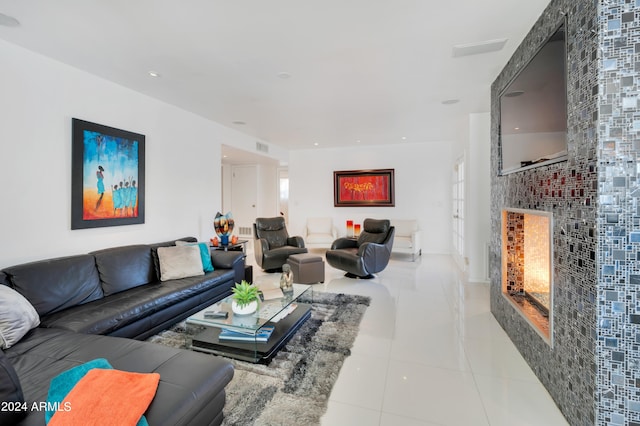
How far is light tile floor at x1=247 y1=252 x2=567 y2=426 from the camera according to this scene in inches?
68.1

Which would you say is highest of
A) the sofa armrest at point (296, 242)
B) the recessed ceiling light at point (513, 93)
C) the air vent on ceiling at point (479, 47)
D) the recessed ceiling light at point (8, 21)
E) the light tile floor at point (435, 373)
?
the air vent on ceiling at point (479, 47)

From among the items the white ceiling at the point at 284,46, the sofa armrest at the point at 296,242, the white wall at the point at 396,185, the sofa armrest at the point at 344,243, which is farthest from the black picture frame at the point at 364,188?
the white ceiling at the point at 284,46

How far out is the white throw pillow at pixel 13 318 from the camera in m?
1.79

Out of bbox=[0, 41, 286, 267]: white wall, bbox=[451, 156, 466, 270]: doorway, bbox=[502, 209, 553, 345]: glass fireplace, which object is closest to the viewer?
bbox=[502, 209, 553, 345]: glass fireplace

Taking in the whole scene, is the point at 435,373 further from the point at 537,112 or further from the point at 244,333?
the point at 537,112

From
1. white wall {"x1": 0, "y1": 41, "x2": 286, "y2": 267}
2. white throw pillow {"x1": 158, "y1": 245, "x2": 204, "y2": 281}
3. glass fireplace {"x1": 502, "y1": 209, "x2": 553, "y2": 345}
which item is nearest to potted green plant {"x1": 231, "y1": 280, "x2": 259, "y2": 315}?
white throw pillow {"x1": 158, "y1": 245, "x2": 204, "y2": 281}

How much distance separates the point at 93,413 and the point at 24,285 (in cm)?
184

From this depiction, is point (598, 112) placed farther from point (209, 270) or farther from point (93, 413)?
point (209, 270)

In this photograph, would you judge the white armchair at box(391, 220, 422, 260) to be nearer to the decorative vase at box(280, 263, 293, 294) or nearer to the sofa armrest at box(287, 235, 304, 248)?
the sofa armrest at box(287, 235, 304, 248)

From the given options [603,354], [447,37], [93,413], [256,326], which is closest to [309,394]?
[256,326]

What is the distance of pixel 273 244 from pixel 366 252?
185cm

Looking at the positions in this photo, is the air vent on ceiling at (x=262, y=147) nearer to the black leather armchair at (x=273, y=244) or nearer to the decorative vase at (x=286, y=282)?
the black leather armchair at (x=273, y=244)

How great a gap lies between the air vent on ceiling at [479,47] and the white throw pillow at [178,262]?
3476 millimetres

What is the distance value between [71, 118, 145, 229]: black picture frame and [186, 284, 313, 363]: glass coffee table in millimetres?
1753
